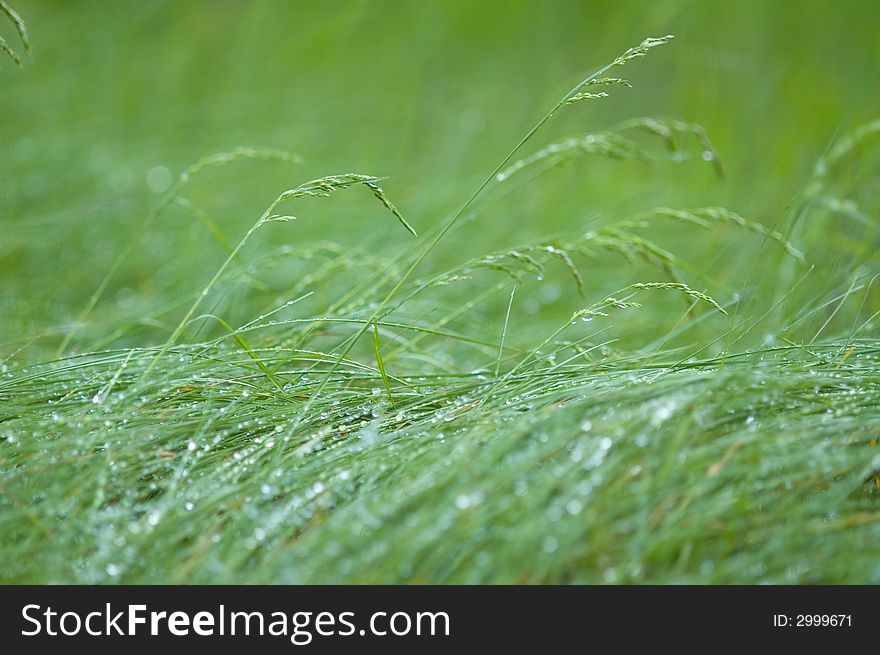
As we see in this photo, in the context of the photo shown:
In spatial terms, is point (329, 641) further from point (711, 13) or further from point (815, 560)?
point (711, 13)

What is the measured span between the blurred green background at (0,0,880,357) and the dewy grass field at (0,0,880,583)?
2 cm

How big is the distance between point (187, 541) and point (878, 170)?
2.13 meters

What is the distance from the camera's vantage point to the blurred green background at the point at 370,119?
2.04 meters

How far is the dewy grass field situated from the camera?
898 mm

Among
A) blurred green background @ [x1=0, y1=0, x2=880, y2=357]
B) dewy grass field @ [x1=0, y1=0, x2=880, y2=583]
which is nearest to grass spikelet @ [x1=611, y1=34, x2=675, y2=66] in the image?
dewy grass field @ [x1=0, y1=0, x2=880, y2=583]

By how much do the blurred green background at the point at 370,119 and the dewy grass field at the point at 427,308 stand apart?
2 centimetres

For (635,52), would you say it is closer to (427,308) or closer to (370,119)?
(427,308)

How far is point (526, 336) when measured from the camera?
5.68 ft

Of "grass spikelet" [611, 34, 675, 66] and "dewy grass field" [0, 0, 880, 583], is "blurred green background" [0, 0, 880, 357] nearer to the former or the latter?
"dewy grass field" [0, 0, 880, 583]

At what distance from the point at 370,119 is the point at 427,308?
1.38 metres

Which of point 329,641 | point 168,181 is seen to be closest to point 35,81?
point 168,181

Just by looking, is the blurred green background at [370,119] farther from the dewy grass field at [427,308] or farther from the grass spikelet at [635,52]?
the grass spikelet at [635,52]

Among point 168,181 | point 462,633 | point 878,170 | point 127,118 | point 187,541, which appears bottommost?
point 462,633

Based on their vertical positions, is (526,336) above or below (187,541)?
above
